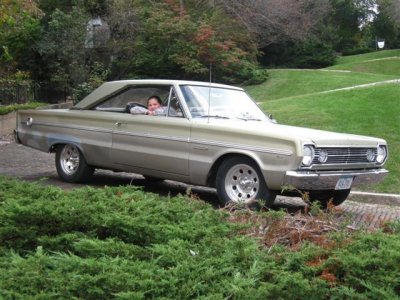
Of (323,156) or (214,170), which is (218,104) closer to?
(214,170)

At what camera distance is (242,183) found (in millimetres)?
7344

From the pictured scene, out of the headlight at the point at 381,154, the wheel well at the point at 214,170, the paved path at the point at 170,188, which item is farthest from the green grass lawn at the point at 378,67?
the wheel well at the point at 214,170

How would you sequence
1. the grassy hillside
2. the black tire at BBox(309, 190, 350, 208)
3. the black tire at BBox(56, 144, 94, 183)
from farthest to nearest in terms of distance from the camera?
Answer: the grassy hillside, the black tire at BBox(56, 144, 94, 183), the black tire at BBox(309, 190, 350, 208)

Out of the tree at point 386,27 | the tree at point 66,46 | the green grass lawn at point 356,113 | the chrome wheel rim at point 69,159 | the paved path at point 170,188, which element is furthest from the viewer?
the tree at point 386,27

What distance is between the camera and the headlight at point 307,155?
6.84 metres

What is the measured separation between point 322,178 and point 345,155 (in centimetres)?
57

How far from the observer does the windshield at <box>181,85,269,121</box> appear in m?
8.12

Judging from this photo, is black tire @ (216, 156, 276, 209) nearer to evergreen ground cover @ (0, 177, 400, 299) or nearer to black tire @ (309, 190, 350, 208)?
black tire @ (309, 190, 350, 208)

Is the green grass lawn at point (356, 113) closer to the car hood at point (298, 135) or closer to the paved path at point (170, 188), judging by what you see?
the paved path at point (170, 188)

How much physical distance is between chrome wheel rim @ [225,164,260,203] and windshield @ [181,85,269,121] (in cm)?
99

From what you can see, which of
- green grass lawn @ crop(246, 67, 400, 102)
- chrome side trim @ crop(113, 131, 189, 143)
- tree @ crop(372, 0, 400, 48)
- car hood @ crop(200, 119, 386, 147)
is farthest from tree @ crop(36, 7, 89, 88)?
tree @ crop(372, 0, 400, 48)

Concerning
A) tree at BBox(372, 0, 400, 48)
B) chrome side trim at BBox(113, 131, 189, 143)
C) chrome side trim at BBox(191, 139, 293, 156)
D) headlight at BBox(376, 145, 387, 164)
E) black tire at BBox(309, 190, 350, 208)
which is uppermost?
tree at BBox(372, 0, 400, 48)

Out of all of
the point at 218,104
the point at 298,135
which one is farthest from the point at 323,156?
the point at 218,104

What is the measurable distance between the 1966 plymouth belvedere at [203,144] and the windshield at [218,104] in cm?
2
